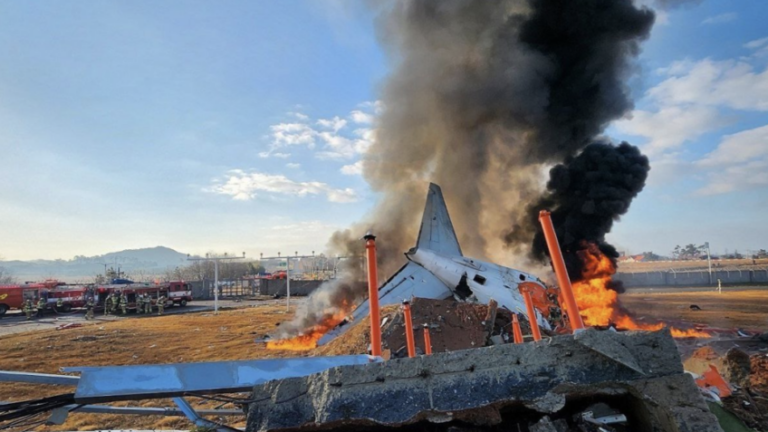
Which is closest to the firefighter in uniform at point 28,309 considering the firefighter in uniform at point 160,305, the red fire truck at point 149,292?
the red fire truck at point 149,292

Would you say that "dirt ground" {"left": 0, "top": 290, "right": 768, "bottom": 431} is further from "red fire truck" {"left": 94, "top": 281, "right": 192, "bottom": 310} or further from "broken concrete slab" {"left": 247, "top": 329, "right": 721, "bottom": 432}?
"red fire truck" {"left": 94, "top": 281, "right": 192, "bottom": 310}

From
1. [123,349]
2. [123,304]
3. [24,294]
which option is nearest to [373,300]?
[123,349]

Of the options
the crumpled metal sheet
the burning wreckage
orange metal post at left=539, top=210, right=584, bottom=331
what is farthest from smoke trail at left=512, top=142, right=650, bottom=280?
the crumpled metal sheet

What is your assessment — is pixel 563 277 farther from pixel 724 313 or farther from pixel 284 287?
pixel 284 287

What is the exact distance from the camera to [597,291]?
611 inches

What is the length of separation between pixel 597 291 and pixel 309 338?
35.8 ft

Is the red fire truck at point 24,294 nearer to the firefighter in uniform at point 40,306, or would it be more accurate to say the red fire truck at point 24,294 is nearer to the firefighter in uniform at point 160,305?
the firefighter in uniform at point 40,306

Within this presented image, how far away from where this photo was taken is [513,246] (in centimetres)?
2067

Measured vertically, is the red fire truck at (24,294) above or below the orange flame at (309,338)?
above

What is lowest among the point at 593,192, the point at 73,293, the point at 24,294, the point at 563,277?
the point at 73,293

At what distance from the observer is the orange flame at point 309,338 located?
12.6 metres

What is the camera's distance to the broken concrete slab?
87.7 inches

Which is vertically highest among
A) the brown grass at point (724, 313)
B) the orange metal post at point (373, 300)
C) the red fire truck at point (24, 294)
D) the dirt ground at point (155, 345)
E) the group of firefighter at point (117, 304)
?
the orange metal post at point (373, 300)

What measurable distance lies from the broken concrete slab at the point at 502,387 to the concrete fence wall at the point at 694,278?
37.1 metres
